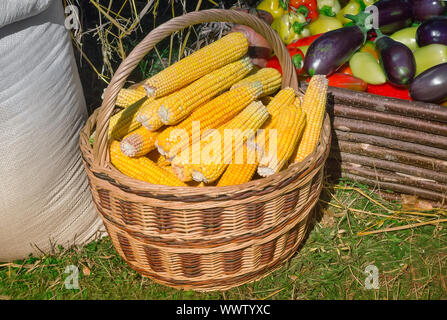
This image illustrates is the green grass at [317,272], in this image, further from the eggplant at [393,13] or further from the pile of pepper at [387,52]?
the eggplant at [393,13]

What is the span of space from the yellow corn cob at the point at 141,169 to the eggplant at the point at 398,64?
51.0 inches

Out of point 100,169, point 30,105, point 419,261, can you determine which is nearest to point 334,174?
point 419,261

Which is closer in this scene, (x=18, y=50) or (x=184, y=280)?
(x=18, y=50)

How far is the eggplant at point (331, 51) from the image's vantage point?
2.39 meters

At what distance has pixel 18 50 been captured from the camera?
1.65 m

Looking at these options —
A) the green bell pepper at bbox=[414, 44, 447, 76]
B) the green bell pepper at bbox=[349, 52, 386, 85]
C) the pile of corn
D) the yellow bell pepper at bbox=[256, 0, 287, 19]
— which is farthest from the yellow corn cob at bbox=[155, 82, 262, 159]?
the yellow bell pepper at bbox=[256, 0, 287, 19]

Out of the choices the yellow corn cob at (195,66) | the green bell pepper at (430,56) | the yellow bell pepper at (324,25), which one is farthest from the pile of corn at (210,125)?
the yellow bell pepper at (324,25)

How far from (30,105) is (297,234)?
1241 mm

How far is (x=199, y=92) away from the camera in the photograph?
186 centimetres

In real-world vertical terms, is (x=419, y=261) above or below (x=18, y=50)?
below

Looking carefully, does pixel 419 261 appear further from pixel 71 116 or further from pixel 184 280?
pixel 71 116

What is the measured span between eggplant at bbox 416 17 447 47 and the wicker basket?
484 millimetres

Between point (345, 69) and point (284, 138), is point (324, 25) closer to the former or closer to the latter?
point (345, 69)

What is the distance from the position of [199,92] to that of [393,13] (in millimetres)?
1432
